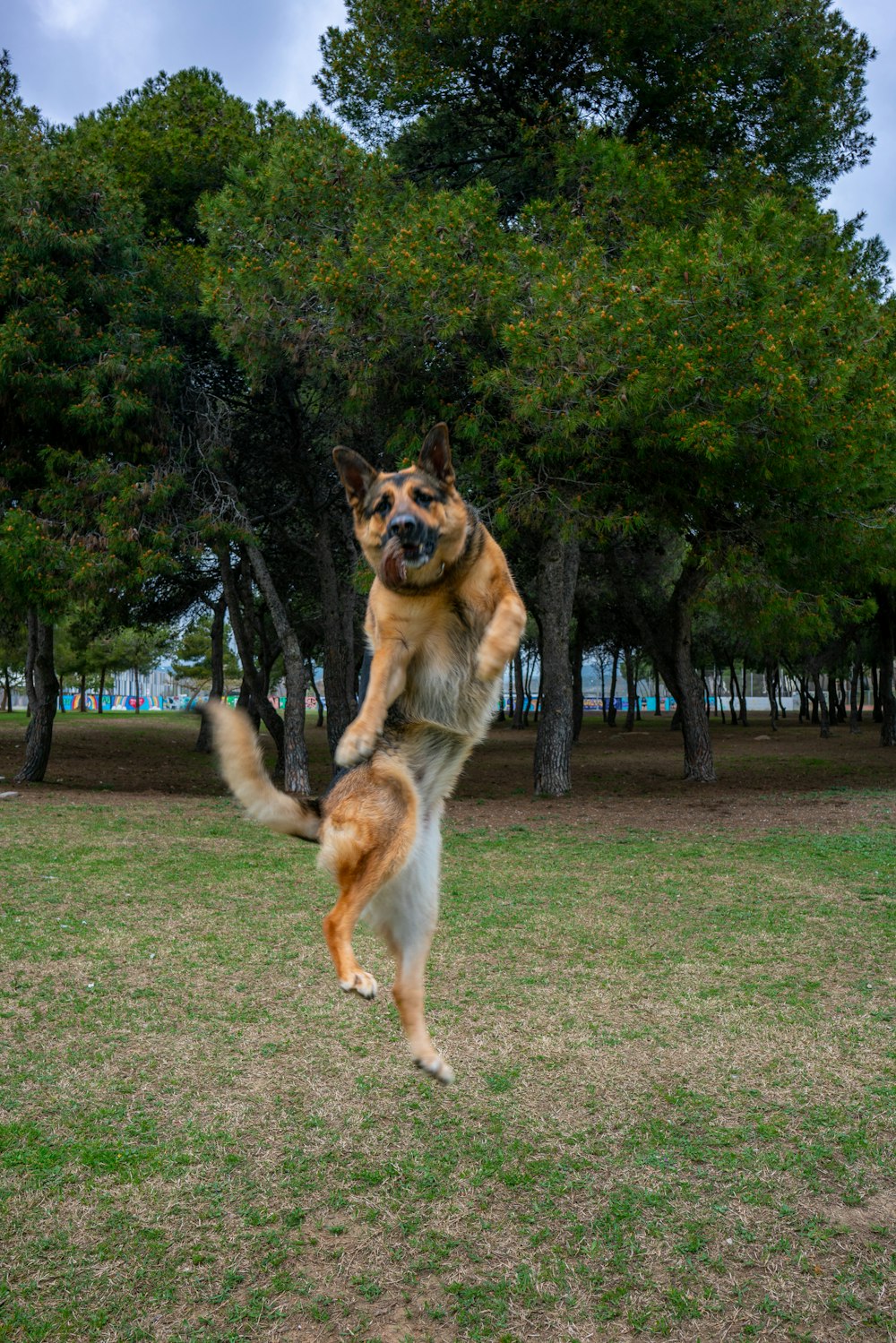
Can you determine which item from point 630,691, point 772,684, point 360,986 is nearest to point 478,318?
point 360,986

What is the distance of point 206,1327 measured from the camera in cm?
633

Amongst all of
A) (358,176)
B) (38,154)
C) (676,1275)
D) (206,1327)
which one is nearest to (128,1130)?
(206,1327)

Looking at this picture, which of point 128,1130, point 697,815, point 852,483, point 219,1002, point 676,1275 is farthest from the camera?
point 697,815

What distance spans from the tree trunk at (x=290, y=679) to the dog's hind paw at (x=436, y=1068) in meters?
8.74

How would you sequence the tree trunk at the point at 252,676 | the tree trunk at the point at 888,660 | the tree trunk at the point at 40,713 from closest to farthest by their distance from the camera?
the tree trunk at the point at 40,713, the tree trunk at the point at 252,676, the tree trunk at the point at 888,660

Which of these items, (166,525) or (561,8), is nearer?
(166,525)

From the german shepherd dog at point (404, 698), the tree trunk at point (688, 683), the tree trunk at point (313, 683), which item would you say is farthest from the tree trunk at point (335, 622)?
the german shepherd dog at point (404, 698)

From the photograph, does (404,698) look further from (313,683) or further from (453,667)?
(313,683)

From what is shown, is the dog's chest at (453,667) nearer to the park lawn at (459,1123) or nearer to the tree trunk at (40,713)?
the park lawn at (459,1123)

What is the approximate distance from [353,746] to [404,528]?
47cm

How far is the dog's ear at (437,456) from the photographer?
88.3 inches

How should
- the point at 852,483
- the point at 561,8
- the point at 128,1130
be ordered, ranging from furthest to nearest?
1. the point at 561,8
2. the point at 852,483
3. the point at 128,1130

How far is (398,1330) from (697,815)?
18.7 m

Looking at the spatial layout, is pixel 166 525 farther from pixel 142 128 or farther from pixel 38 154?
pixel 142 128
